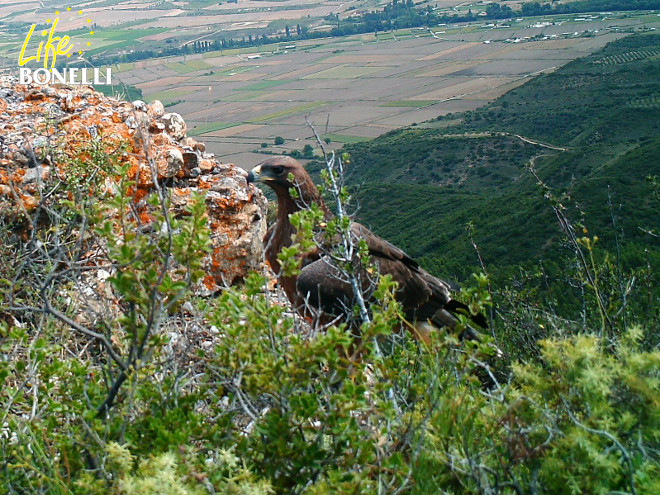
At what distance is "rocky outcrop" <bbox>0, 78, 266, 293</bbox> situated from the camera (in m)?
5.21

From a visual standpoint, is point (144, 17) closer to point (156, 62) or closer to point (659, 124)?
point (156, 62)

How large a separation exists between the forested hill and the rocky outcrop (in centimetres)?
616

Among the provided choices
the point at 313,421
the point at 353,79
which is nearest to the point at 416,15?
the point at 353,79

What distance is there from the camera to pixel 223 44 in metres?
69.1

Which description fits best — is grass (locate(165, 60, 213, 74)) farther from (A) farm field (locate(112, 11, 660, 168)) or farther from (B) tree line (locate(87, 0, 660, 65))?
(B) tree line (locate(87, 0, 660, 65))

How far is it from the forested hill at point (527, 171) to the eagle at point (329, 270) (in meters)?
6.30

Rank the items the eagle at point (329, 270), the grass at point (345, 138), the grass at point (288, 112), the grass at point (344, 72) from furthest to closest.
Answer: the grass at point (344, 72)
the grass at point (288, 112)
the grass at point (345, 138)
the eagle at point (329, 270)

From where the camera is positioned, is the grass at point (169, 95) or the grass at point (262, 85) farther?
the grass at point (262, 85)

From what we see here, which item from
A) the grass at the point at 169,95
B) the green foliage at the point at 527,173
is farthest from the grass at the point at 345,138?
the grass at the point at 169,95

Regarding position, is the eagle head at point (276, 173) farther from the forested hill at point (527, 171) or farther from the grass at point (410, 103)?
the grass at point (410, 103)

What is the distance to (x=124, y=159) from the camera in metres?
5.59

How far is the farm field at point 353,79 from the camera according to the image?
155 feet

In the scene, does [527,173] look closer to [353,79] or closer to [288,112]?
[288,112]

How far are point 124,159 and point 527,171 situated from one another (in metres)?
11.7
